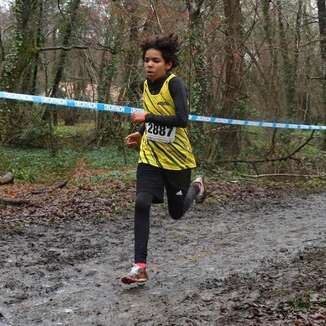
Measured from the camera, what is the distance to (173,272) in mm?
4828

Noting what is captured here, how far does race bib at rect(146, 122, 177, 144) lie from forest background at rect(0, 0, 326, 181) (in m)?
7.78

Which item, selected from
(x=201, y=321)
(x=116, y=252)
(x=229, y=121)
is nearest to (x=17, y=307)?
(x=201, y=321)

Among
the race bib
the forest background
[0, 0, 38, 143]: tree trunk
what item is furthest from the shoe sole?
[0, 0, 38, 143]: tree trunk

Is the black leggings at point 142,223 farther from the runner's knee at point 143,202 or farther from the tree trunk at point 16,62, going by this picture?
the tree trunk at point 16,62

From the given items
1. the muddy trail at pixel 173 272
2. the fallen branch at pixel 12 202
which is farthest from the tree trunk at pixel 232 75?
Result: the fallen branch at pixel 12 202

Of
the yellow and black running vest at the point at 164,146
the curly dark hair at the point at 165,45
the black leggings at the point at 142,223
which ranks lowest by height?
the black leggings at the point at 142,223

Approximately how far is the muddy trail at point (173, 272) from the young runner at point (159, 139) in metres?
0.51

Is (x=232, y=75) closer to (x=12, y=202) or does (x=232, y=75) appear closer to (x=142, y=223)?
(x=12, y=202)

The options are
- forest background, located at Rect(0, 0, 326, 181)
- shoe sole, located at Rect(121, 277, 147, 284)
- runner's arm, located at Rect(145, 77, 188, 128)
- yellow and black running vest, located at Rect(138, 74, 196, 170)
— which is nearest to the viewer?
shoe sole, located at Rect(121, 277, 147, 284)

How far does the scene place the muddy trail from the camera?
3531 millimetres

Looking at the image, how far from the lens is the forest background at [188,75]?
42.0 feet

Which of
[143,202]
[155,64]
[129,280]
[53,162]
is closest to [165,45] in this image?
[155,64]

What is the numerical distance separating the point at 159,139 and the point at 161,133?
0.17ft

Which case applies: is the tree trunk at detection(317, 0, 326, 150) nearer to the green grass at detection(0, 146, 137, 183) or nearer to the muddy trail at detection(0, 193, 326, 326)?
the green grass at detection(0, 146, 137, 183)
